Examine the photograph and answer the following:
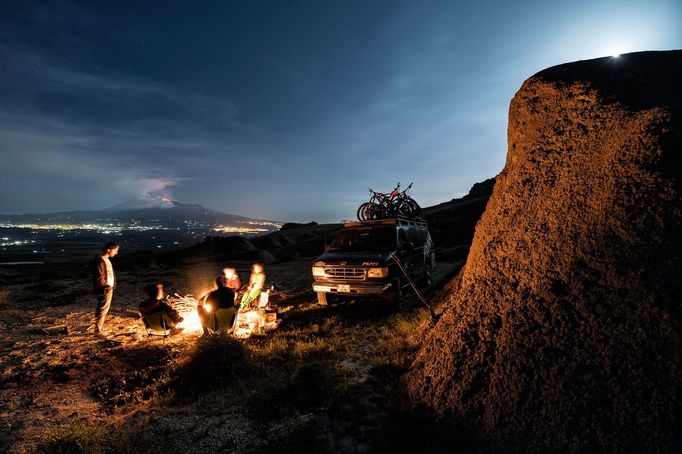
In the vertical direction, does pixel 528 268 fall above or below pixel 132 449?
above

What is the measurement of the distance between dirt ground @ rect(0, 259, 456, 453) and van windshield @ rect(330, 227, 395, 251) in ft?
5.47

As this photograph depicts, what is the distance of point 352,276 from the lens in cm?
812

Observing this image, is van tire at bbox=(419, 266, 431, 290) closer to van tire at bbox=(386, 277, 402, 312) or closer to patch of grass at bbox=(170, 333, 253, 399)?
van tire at bbox=(386, 277, 402, 312)

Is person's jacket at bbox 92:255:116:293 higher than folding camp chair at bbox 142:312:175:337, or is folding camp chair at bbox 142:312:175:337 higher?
person's jacket at bbox 92:255:116:293

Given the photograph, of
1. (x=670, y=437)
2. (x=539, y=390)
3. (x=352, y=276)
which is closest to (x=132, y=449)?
(x=539, y=390)

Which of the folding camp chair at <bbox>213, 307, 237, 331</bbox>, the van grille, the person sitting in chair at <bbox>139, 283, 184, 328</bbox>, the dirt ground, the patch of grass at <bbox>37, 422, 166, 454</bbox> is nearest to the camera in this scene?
the patch of grass at <bbox>37, 422, 166, 454</bbox>

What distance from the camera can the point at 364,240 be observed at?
9570mm

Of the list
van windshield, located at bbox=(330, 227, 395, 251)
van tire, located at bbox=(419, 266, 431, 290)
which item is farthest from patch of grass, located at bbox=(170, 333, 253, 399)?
van tire, located at bbox=(419, 266, 431, 290)

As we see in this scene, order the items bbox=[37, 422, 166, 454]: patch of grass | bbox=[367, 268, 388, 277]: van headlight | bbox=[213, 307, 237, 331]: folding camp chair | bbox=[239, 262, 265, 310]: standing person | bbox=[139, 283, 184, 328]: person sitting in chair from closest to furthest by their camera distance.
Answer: bbox=[37, 422, 166, 454]: patch of grass
bbox=[213, 307, 237, 331]: folding camp chair
bbox=[139, 283, 184, 328]: person sitting in chair
bbox=[239, 262, 265, 310]: standing person
bbox=[367, 268, 388, 277]: van headlight

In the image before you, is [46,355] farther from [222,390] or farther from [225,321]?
[222,390]

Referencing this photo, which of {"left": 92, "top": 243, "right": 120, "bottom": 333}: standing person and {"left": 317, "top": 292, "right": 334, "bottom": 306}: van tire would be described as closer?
{"left": 92, "top": 243, "right": 120, "bottom": 333}: standing person

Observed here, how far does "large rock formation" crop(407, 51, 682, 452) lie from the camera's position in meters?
2.70

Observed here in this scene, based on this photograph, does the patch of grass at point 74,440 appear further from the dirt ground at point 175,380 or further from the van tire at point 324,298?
the van tire at point 324,298

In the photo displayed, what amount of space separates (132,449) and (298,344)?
316cm
